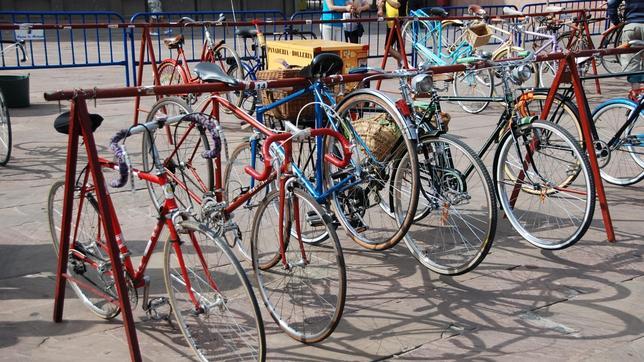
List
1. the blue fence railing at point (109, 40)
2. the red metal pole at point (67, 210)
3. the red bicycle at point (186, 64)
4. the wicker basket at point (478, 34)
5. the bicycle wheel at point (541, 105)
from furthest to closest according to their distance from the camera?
the blue fence railing at point (109, 40), the wicker basket at point (478, 34), the red bicycle at point (186, 64), the bicycle wheel at point (541, 105), the red metal pole at point (67, 210)

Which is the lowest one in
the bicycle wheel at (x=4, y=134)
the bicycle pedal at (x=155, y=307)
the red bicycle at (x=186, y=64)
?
the bicycle pedal at (x=155, y=307)

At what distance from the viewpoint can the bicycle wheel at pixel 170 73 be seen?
949 cm

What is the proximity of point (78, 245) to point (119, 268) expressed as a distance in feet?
2.76

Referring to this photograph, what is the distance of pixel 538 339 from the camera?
4.23 m

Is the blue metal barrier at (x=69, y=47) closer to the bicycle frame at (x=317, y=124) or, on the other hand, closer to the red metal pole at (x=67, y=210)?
the bicycle frame at (x=317, y=124)

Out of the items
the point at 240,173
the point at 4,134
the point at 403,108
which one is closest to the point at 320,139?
the point at 403,108

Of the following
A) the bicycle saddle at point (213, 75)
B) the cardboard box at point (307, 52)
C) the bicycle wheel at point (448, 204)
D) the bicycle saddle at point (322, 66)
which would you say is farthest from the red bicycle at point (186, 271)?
the cardboard box at point (307, 52)

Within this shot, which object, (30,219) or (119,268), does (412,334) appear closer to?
(119,268)

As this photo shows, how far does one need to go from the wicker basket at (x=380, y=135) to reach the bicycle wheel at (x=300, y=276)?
0.80m

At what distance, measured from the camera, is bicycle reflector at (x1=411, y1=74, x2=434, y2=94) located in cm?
507

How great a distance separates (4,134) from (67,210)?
418cm

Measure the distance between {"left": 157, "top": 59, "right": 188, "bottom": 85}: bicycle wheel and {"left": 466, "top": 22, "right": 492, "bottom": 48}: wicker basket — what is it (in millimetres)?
3878

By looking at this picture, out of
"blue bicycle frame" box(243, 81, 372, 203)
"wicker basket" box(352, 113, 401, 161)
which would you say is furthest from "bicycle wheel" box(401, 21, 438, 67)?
"blue bicycle frame" box(243, 81, 372, 203)

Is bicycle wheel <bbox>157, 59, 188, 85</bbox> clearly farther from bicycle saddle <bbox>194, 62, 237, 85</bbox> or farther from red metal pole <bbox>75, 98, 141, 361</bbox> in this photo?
red metal pole <bbox>75, 98, 141, 361</bbox>
